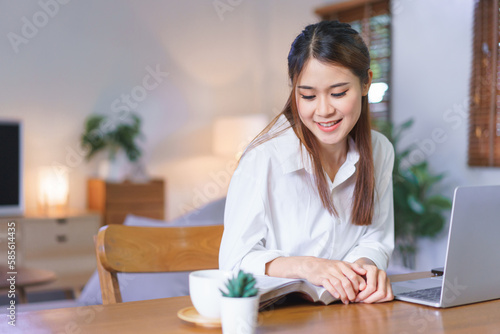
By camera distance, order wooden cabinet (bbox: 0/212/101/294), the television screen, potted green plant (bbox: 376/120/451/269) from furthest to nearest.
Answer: the television screen < wooden cabinet (bbox: 0/212/101/294) < potted green plant (bbox: 376/120/451/269)

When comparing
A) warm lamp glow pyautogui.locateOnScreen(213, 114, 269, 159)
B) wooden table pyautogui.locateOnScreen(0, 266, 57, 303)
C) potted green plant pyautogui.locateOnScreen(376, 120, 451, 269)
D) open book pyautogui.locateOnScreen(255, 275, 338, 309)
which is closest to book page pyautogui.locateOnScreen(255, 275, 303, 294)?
open book pyautogui.locateOnScreen(255, 275, 338, 309)

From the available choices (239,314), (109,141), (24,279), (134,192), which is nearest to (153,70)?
(109,141)

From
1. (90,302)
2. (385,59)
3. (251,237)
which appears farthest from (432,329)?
(385,59)

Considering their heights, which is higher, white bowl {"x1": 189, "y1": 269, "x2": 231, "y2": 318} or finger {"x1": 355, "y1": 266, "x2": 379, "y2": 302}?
white bowl {"x1": 189, "y1": 269, "x2": 231, "y2": 318}

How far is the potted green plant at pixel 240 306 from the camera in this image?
2.69 ft

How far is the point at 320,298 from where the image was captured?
3.46ft

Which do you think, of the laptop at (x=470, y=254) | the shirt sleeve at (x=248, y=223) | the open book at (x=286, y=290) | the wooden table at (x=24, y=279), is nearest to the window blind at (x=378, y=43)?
the wooden table at (x=24, y=279)

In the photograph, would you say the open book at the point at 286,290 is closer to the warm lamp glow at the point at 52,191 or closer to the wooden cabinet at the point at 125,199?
the wooden cabinet at the point at 125,199

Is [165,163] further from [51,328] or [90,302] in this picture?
[51,328]

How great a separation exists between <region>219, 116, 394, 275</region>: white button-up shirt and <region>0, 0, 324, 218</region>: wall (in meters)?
3.57

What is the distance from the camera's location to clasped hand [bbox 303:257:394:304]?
1.07m

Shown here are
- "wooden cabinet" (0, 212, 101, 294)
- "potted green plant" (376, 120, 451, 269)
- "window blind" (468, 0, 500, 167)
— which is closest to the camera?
"window blind" (468, 0, 500, 167)

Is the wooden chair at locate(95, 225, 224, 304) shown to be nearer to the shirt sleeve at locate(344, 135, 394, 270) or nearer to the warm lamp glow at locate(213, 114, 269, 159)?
the shirt sleeve at locate(344, 135, 394, 270)

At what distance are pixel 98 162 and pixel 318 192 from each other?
3664 mm
